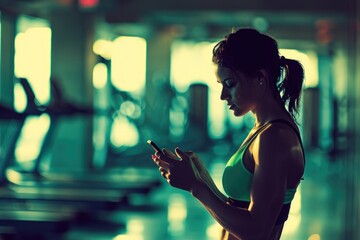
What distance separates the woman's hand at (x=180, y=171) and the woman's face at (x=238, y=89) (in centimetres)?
14

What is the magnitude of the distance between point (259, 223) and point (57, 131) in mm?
8427

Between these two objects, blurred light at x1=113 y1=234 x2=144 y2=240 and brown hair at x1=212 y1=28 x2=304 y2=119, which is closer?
brown hair at x1=212 y1=28 x2=304 y2=119

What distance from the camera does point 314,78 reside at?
19547 mm

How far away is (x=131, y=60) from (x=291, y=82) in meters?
14.0

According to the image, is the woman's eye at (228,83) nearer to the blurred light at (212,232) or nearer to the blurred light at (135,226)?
the blurred light at (212,232)

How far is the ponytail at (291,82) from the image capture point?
1.52m

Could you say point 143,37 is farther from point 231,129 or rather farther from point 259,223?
point 259,223

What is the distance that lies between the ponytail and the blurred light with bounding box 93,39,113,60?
802 centimetres

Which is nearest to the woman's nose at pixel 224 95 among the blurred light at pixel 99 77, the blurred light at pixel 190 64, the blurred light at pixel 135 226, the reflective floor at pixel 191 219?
the reflective floor at pixel 191 219

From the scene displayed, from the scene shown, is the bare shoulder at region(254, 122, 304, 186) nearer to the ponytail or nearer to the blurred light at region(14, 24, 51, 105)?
the ponytail

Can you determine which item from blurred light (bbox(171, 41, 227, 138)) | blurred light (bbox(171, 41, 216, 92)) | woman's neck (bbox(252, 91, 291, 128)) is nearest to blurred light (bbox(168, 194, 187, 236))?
woman's neck (bbox(252, 91, 291, 128))

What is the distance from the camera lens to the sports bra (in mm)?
1396

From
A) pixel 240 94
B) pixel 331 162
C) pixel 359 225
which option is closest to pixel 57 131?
pixel 331 162

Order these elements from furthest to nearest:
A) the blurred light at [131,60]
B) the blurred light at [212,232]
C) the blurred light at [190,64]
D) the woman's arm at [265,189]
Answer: the blurred light at [190,64]
the blurred light at [131,60]
the blurred light at [212,232]
the woman's arm at [265,189]
